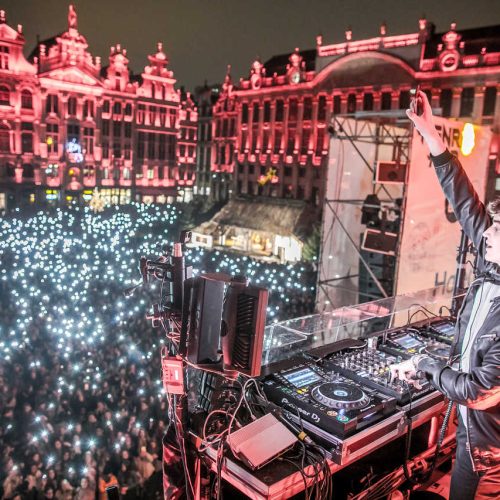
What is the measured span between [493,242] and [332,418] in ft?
5.00

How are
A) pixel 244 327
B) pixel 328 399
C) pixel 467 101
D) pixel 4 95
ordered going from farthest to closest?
pixel 4 95 → pixel 467 101 → pixel 328 399 → pixel 244 327

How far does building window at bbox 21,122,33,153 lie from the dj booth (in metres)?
43.4

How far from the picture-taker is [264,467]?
8.68ft

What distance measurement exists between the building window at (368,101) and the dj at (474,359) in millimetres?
32120

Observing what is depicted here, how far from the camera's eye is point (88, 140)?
149 feet

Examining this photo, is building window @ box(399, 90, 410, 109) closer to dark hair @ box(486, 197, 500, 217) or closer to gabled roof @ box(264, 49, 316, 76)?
gabled roof @ box(264, 49, 316, 76)

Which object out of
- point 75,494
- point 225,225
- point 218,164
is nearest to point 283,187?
point 225,225

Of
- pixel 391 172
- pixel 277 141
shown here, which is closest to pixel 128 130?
pixel 277 141

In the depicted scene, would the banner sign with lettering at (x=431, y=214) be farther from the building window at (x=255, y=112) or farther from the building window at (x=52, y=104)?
the building window at (x=52, y=104)

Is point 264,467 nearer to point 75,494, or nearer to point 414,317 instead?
point 414,317

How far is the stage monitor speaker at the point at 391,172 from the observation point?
37.0 feet

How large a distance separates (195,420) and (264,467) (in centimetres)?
70

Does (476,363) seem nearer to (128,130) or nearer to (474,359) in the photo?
(474,359)

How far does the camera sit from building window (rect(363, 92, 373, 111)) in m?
33.2
